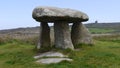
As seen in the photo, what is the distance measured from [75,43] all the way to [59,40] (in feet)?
5.98

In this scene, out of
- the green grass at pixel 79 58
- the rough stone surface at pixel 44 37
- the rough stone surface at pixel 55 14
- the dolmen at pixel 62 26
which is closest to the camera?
the green grass at pixel 79 58

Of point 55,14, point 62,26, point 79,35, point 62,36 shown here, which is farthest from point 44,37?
point 55,14

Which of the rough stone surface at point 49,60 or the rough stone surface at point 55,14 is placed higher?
the rough stone surface at point 55,14

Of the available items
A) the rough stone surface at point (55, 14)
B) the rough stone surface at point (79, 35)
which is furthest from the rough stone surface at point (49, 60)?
the rough stone surface at point (79, 35)

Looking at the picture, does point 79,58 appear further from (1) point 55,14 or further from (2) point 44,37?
(2) point 44,37

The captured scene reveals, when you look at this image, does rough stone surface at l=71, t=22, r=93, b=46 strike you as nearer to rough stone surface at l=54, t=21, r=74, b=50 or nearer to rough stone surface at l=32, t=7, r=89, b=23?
rough stone surface at l=54, t=21, r=74, b=50

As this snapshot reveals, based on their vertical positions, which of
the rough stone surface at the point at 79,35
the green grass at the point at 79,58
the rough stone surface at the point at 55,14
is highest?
the rough stone surface at the point at 55,14

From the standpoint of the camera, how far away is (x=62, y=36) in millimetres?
24156

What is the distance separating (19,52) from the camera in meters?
25.1

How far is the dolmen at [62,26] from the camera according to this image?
22.9 metres

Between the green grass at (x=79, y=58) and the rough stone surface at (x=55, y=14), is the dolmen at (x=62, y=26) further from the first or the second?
the green grass at (x=79, y=58)

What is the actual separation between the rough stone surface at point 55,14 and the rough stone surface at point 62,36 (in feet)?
2.10

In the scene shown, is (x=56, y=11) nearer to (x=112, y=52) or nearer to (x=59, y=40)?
(x=59, y=40)

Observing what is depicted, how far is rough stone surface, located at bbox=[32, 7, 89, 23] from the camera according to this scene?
22.8 meters
